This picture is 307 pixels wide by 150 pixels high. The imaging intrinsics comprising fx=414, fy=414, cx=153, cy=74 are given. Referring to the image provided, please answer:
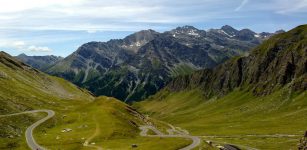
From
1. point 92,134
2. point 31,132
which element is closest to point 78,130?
point 92,134

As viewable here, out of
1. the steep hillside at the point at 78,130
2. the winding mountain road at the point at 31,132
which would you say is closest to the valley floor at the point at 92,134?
the steep hillside at the point at 78,130

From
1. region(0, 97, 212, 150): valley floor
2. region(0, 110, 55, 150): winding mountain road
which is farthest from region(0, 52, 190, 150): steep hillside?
region(0, 110, 55, 150): winding mountain road

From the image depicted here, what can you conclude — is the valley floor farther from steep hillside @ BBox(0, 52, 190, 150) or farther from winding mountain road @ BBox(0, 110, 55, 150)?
winding mountain road @ BBox(0, 110, 55, 150)

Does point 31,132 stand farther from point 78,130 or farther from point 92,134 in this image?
point 92,134

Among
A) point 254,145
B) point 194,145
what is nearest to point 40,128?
point 194,145

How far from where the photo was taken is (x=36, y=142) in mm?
141500

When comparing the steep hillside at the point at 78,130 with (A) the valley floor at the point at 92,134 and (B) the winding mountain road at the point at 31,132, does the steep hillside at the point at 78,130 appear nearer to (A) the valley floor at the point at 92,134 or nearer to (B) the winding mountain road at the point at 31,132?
(A) the valley floor at the point at 92,134

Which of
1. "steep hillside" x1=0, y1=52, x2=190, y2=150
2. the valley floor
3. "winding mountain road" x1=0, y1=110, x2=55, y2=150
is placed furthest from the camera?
"steep hillside" x1=0, y1=52, x2=190, y2=150

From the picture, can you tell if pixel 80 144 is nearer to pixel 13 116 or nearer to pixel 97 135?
pixel 97 135

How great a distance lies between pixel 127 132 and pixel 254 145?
177 ft

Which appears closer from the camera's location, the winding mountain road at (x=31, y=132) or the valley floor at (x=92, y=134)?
the winding mountain road at (x=31, y=132)

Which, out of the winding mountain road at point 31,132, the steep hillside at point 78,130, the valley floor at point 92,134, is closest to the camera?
the winding mountain road at point 31,132

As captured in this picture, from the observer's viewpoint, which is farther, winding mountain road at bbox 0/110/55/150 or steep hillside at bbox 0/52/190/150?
steep hillside at bbox 0/52/190/150

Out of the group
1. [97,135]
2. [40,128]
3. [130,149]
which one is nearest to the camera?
[130,149]
